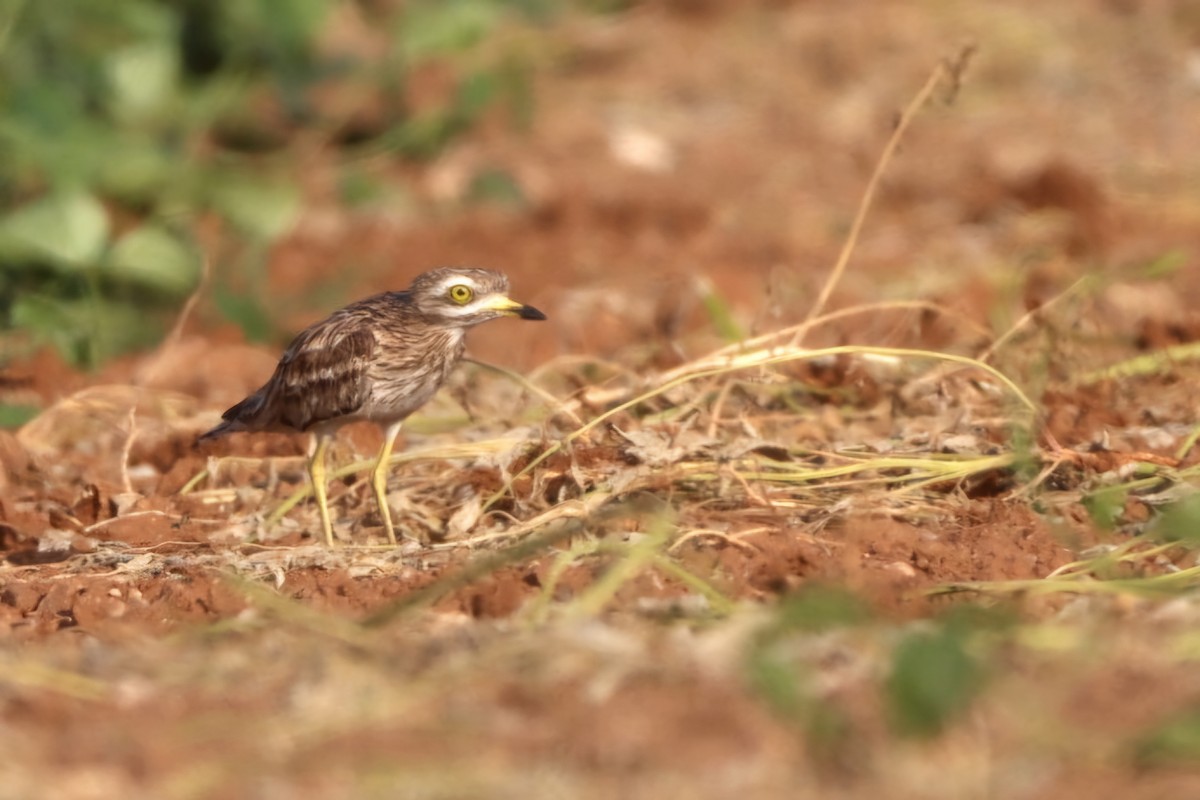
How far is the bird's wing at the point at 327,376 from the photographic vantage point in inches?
236

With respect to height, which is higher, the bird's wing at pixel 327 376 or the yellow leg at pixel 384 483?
the bird's wing at pixel 327 376

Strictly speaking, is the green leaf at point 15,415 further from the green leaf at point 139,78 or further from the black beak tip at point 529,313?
the green leaf at point 139,78

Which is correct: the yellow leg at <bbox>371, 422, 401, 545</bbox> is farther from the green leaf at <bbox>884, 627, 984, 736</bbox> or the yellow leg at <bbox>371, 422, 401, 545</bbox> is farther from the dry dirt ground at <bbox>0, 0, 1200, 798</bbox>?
the green leaf at <bbox>884, 627, 984, 736</bbox>

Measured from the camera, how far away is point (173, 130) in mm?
10469

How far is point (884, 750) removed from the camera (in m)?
3.59

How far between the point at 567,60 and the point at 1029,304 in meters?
7.00

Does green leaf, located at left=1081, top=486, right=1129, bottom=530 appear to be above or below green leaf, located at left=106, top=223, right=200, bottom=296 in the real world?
below

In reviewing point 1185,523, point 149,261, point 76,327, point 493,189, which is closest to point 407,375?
point 1185,523

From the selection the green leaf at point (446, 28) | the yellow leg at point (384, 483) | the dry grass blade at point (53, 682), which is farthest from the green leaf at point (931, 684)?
the green leaf at point (446, 28)

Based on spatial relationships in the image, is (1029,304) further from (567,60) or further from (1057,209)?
(567,60)

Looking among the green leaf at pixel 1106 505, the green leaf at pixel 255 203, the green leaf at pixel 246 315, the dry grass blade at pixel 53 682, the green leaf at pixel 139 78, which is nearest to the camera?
the dry grass blade at pixel 53 682

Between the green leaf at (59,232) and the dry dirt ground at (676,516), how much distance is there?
0.49 m

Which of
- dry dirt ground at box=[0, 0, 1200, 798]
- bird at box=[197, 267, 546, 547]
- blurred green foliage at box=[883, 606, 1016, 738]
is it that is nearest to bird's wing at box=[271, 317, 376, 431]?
bird at box=[197, 267, 546, 547]

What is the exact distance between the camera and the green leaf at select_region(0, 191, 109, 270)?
8.33m
